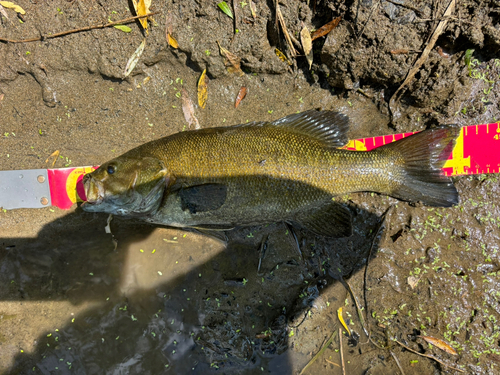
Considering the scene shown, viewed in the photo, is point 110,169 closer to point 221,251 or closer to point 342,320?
point 221,251

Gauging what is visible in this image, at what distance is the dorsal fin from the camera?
2453mm

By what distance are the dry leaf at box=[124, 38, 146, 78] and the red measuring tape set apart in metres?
1.08

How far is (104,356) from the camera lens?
2.78 metres

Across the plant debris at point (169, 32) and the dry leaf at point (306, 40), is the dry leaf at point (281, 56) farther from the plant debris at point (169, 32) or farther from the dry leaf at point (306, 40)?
the plant debris at point (169, 32)

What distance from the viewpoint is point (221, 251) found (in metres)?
2.80

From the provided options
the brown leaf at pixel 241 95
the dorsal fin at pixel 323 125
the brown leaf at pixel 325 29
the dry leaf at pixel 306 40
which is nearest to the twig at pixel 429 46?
the dorsal fin at pixel 323 125

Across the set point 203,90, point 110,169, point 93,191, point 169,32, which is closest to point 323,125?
point 203,90

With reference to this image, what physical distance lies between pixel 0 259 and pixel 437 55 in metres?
4.88

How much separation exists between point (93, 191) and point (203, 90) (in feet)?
4.80

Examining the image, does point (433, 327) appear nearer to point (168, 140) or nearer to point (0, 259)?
point (168, 140)

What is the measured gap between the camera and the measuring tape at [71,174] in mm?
2604

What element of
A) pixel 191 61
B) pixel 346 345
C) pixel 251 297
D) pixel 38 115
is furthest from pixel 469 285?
pixel 38 115

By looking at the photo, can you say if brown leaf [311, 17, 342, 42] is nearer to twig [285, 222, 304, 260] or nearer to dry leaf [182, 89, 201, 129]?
dry leaf [182, 89, 201, 129]

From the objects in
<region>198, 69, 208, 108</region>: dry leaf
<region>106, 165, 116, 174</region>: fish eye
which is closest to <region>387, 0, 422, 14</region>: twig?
<region>198, 69, 208, 108</region>: dry leaf
